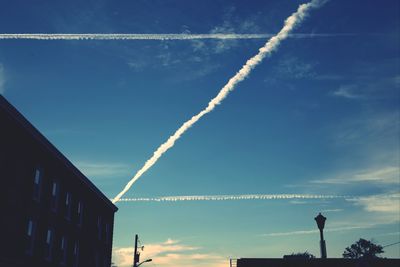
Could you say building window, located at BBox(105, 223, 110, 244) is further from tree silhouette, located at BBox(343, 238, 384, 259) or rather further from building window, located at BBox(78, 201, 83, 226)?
tree silhouette, located at BBox(343, 238, 384, 259)

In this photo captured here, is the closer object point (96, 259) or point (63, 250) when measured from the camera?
point (63, 250)

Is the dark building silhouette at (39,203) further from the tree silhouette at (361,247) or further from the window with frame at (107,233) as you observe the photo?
the tree silhouette at (361,247)

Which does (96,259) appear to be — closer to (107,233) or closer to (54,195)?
(107,233)

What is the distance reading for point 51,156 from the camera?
93.6 ft

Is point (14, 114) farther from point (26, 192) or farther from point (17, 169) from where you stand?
point (26, 192)

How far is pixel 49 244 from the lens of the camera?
1111 inches

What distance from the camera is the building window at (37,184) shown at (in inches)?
1025

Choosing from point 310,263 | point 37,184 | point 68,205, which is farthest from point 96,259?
point 310,263

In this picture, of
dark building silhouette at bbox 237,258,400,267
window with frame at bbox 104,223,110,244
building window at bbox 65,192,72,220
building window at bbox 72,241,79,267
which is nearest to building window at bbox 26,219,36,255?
building window at bbox 65,192,72,220

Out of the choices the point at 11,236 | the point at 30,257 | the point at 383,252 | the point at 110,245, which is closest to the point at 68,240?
the point at 30,257

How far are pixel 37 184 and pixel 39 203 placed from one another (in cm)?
122

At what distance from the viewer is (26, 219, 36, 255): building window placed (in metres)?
25.0

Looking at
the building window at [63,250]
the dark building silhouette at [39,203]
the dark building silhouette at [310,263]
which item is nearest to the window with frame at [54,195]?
the dark building silhouette at [39,203]

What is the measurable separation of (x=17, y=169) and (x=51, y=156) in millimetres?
4691
